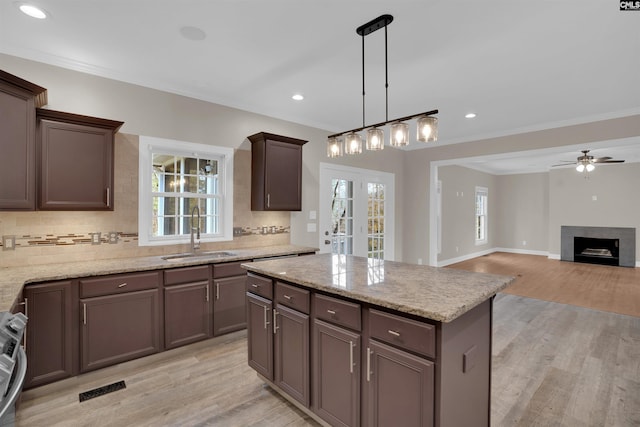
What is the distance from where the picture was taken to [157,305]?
2.79 meters

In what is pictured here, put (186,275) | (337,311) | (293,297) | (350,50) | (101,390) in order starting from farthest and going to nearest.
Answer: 1. (186,275)
2. (350,50)
3. (101,390)
4. (293,297)
5. (337,311)

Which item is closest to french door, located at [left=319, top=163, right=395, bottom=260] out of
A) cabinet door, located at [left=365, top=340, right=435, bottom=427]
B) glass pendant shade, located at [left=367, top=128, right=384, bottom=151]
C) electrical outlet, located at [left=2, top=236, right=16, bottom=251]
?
glass pendant shade, located at [left=367, top=128, right=384, bottom=151]

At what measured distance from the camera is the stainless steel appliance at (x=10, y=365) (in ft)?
3.64

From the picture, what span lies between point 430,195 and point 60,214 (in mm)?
5515

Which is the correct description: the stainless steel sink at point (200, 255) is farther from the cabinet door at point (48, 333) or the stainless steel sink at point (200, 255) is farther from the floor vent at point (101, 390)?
the floor vent at point (101, 390)

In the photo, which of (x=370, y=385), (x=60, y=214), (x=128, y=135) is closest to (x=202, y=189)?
(x=128, y=135)

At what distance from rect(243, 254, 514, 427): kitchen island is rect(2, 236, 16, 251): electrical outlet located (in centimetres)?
205

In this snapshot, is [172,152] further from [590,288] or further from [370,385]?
[590,288]

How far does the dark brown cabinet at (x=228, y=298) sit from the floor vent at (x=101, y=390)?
87 centimetres

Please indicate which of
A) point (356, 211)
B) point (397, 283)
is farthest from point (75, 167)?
point (356, 211)

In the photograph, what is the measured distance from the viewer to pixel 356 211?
544 cm

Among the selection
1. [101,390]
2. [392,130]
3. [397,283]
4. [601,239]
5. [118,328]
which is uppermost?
[392,130]

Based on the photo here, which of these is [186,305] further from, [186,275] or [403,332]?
[403,332]

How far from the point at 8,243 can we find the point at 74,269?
0.61 meters
